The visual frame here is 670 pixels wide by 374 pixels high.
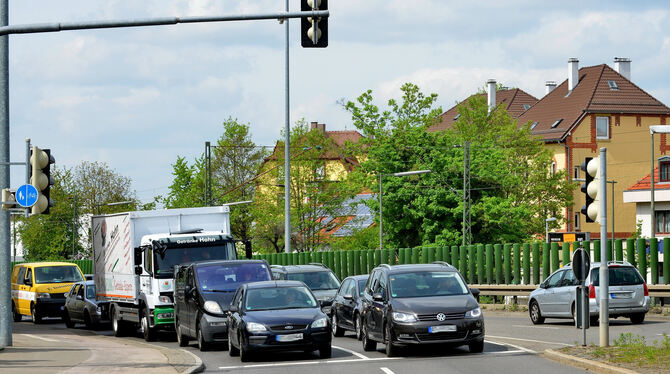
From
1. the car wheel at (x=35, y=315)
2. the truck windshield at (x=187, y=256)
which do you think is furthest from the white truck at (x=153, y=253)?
the car wheel at (x=35, y=315)

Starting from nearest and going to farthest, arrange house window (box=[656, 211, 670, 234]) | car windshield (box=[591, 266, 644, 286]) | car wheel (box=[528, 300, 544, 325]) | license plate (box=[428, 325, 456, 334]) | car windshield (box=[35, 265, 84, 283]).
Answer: license plate (box=[428, 325, 456, 334]) → car windshield (box=[591, 266, 644, 286]) → car wheel (box=[528, 300, 544, 325]) → car windshield (box=[35, 265, 84, 283]) → house window (box=[656, 211, 670, 234])

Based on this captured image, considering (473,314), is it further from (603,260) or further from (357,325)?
(357,325)

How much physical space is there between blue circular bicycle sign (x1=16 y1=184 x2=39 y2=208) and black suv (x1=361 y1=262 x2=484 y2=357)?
20.9ft

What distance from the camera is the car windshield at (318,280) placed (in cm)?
3105

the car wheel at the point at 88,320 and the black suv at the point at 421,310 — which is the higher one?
the black suv at the point at 421,310

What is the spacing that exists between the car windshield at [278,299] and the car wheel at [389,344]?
1.70 m

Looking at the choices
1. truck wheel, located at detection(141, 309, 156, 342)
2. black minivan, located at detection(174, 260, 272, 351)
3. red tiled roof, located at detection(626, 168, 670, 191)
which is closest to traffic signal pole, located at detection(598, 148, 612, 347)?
black minivan, located at detection(174, 260, 272, 351)

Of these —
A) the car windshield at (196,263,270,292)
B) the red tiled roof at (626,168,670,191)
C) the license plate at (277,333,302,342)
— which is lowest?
the license plate at (277,333,302,342)

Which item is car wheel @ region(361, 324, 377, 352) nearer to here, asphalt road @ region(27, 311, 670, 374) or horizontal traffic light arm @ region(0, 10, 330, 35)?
asphalt road @ region(27, 311, 670, 374)

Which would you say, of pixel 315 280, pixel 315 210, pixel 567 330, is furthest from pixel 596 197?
pixel 315 210

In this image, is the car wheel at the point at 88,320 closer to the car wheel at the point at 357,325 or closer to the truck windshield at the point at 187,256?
the truck windshield at the point at 187,256

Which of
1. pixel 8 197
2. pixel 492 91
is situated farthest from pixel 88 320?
pixel 492 91

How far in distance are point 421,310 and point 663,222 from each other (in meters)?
60.9

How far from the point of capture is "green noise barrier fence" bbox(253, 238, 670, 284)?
34.9 meters
